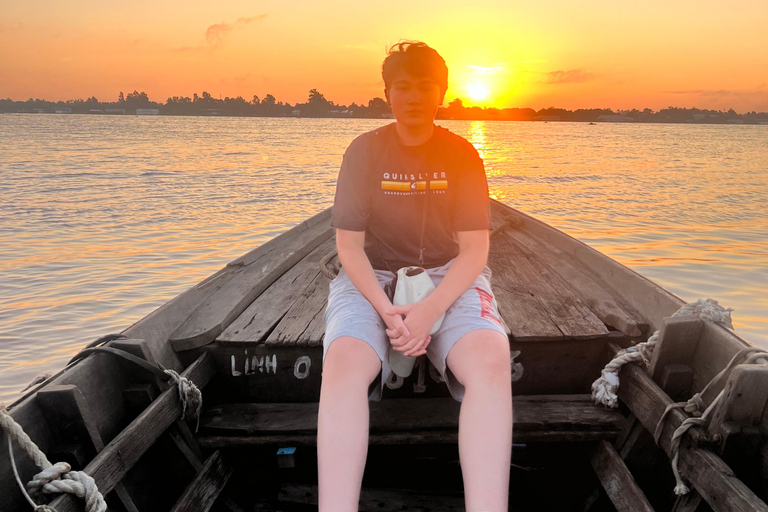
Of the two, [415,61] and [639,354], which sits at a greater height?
[415,61]

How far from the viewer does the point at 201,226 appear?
11.0 meters

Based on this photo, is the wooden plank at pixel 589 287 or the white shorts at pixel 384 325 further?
the wooden plank at pixel 589 287

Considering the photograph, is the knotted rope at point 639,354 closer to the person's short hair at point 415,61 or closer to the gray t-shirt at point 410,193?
the gray t-shirt at point 410,193

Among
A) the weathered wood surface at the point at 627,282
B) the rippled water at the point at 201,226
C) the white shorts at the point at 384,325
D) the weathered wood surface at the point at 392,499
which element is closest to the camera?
→ the white shorts at the point at 384,325

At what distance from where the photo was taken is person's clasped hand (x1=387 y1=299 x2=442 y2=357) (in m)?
1.95

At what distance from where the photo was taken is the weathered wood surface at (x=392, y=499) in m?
2.35

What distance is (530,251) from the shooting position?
4.45 m

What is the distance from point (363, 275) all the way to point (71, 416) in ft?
3.98

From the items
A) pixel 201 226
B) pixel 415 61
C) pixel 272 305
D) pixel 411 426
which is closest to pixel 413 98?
pixel 415 61

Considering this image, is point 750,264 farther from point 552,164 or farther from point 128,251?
point 552,164

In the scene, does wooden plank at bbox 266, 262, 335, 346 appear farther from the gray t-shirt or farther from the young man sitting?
the gray t-shirt

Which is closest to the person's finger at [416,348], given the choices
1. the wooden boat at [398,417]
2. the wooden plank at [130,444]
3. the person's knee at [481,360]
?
the person's knee at [481,360]

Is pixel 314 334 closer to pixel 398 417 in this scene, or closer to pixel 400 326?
pixel 398 417

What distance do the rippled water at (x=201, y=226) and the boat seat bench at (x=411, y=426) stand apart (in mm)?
3494
